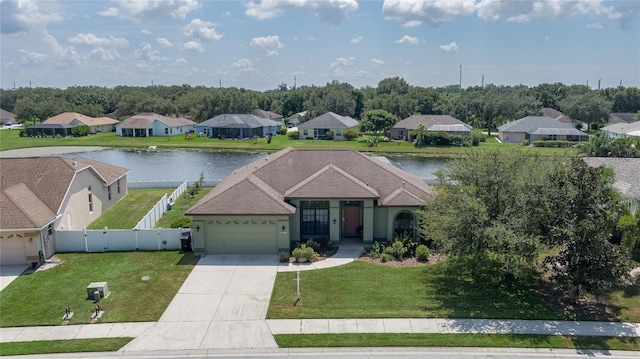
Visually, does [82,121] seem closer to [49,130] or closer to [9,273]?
[49,130]

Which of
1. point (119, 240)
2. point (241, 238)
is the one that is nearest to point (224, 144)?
point (119, 240)

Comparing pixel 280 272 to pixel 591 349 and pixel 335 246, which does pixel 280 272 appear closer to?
pixel 335 246

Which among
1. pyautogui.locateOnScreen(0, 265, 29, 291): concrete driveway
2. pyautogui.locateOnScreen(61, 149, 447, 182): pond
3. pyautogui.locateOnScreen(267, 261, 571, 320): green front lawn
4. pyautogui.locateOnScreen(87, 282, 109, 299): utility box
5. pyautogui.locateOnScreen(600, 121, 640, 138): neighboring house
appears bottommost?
pyautogui.locateOnScreen(267, 261, 571, 320): green front lawn

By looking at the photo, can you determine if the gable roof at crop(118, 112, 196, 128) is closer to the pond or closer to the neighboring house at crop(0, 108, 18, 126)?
the pond

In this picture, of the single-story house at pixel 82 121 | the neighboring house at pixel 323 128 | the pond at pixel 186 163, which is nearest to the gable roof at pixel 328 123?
the neighboring house at pixel 323 128

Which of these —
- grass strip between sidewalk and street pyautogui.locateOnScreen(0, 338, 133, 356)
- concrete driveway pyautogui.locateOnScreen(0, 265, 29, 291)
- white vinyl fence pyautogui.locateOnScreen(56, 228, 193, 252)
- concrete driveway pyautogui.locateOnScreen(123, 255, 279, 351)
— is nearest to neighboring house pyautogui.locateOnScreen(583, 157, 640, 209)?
concrete driveway pyautogui.locateOnScreen(123, 255, 279, 351)
